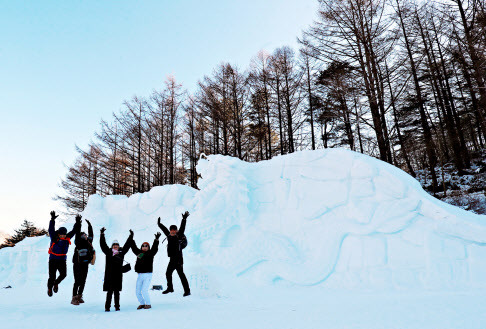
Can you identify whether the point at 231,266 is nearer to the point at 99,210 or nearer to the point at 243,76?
the point at 99,210

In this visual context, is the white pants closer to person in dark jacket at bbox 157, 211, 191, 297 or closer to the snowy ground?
the snowy ground

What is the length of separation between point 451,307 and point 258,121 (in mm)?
15061

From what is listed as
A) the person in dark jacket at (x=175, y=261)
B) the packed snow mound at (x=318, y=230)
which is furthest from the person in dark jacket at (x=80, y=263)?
the packed snow mound at (x=318, y=230)

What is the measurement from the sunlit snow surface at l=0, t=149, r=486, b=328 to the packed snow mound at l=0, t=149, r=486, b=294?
1.0 inches

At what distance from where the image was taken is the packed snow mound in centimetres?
546

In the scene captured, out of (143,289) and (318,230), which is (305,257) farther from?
(143,289)

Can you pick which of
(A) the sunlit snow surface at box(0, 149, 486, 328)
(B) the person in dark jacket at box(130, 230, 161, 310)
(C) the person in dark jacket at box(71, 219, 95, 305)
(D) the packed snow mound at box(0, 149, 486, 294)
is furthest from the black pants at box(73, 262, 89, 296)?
(D) the packed snow mound at box(0, 149, 486, 294)

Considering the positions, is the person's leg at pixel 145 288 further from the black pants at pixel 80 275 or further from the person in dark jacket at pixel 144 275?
the black pants at pixel 80 275

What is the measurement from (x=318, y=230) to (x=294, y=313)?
10.4 ft

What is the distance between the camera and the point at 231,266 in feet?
21.0

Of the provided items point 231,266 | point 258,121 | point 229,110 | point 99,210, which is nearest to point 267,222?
point 231,266

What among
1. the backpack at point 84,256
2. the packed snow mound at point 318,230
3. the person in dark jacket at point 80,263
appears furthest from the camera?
the packed snow mound at point 318,230

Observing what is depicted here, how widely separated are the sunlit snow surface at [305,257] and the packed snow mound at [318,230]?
2 cm

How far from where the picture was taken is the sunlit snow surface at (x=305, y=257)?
3.71m
